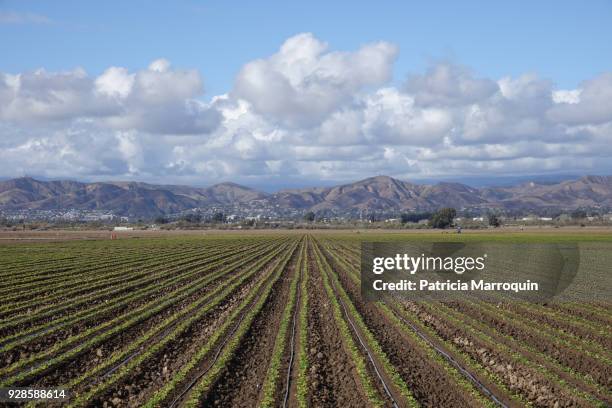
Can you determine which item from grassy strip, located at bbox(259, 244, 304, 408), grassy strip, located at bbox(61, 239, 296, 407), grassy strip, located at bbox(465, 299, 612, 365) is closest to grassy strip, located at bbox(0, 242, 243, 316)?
grassy strip, located at bbox(61, 239, 296, 407)

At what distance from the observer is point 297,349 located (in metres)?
14.9

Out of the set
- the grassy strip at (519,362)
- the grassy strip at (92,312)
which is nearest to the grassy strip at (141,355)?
the grassy strip at (92,312)

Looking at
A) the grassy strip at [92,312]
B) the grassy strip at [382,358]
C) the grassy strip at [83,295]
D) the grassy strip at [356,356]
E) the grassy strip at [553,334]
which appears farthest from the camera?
the grassy strip at [83,295]

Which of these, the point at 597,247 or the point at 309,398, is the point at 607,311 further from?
the point at 597,247

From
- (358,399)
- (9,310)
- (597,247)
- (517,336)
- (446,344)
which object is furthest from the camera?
Answer: (597,247)

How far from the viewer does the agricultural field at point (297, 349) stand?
11.4 metres

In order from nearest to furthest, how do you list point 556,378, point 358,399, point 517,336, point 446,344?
point 358,399
point 556,378
point 446,344
point 517,336

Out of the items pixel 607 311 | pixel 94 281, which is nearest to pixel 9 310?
pixel 94 281

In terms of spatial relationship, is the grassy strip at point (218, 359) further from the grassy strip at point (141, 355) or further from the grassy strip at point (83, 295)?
the grassy strip at point (83, 295)

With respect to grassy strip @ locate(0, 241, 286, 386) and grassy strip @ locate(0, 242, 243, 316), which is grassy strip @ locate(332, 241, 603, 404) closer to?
grassy strip @ locate(0, 241, 286, 386)

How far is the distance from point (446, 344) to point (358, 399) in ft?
17.1

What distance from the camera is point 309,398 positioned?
11055 millimetres

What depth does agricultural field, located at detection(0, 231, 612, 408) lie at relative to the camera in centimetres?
1138

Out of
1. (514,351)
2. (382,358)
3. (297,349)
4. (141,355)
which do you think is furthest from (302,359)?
(514,351)
